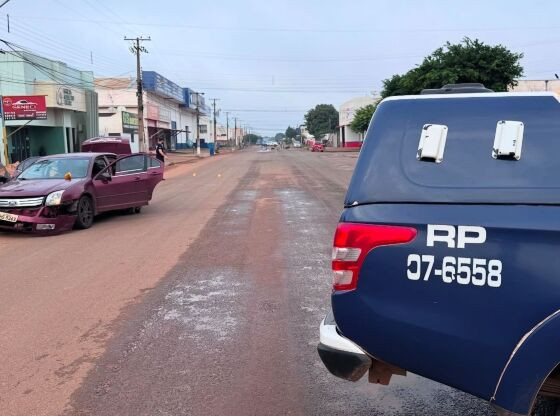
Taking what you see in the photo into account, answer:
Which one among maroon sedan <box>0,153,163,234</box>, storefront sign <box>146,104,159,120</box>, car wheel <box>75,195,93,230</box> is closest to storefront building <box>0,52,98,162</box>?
storefront sign <box>146,104,159,120</box>

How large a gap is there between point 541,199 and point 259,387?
2.41 m

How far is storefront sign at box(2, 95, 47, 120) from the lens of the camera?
30609mm

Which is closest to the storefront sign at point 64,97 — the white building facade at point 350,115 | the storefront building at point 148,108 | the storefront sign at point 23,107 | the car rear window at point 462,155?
the storefront sign at point 23,107

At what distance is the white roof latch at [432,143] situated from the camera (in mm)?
2732

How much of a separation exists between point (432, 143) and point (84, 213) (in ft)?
31.8

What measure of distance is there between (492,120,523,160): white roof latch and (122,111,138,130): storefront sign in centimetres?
5338

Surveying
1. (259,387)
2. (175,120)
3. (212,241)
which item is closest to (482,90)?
(259,387)

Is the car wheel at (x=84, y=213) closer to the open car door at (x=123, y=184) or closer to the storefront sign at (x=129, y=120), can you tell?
the open car door at (x=123, y=184)

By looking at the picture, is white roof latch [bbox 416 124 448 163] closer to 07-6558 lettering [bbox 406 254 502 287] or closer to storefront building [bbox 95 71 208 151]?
07-6558 lettering [bbox 406 254 502 287]

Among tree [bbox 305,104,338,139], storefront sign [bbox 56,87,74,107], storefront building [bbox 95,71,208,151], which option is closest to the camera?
storefront sign [bbox 56,87,74,107]

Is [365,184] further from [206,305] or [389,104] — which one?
[206,305]

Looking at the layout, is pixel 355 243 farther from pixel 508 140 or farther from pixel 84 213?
pixel 84 213

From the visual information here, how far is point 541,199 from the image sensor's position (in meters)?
2.52

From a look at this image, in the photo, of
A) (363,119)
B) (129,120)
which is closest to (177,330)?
(129,120)
